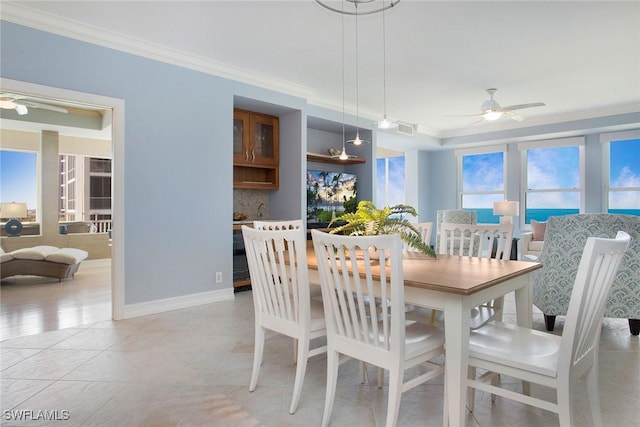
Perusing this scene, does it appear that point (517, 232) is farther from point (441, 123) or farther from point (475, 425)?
point (475, 425)

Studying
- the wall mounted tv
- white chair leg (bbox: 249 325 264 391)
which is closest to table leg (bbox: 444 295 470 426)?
white chair leg (bbox: 249 325 264 391)

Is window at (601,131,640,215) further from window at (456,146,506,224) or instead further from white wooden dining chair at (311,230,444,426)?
white wooden dining chair at (311,230,444,426)

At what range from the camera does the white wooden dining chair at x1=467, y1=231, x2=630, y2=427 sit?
1302 millimetres

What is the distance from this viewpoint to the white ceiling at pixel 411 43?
2.89 m

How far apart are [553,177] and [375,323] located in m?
7.01

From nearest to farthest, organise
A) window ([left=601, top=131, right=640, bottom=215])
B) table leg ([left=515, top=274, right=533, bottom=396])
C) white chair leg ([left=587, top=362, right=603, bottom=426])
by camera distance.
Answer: white chair leg ([left=587, top=362, right=603, bottom=426])
table leg ([left=515, top=274, right=533, bottom=396])
window ([left=601, top=131, right=640, bottom=215])

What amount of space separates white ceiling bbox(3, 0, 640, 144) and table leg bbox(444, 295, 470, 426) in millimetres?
2377

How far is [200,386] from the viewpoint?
2.12m

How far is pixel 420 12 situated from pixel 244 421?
122 inches

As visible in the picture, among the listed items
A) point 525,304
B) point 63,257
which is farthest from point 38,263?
Result: point 525,304

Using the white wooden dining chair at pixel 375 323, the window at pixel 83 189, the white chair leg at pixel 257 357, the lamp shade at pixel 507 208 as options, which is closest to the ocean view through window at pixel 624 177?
the lamp shade at pixel 507 208

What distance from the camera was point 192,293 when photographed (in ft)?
12.6

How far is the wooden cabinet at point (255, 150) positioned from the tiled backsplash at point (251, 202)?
184 millimetres

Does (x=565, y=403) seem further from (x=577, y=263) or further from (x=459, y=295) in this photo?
(x=577, y=263)
